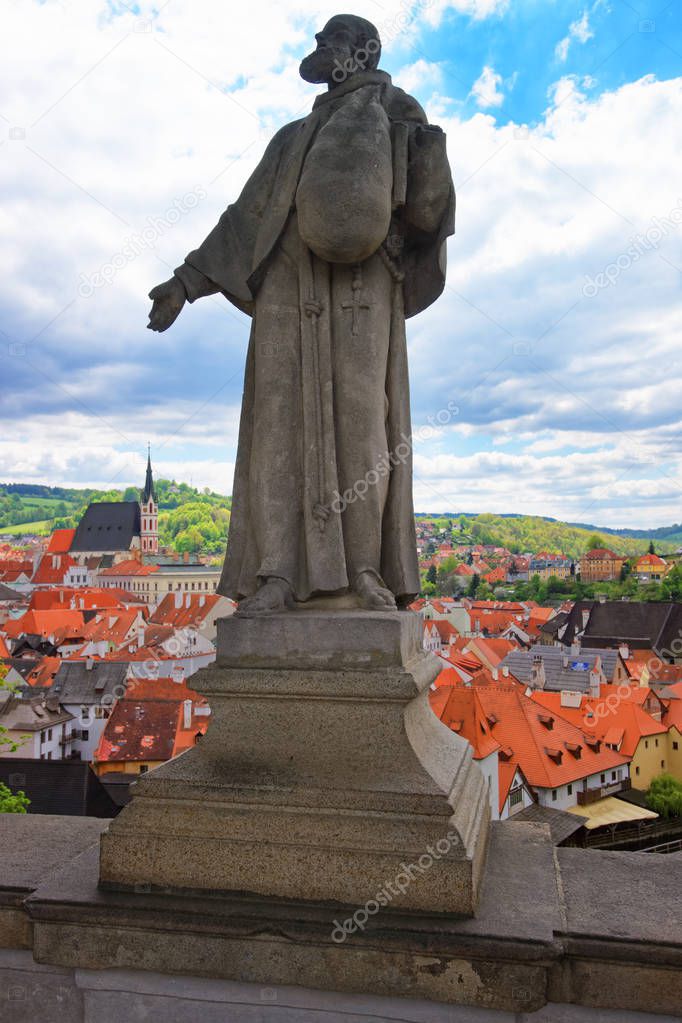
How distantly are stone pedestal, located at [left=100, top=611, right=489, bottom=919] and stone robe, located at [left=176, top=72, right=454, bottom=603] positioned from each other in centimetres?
47

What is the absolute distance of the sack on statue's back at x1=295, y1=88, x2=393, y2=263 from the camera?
398 centimetres

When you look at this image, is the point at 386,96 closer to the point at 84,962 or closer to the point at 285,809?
the point at 285,809

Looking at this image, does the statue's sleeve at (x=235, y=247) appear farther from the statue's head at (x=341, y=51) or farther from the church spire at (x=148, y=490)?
the church spire at (x=148, y=490)

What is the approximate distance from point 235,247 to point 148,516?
13799 centimetres

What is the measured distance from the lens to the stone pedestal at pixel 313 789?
3.31 meters

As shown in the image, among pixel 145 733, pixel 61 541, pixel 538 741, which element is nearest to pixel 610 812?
pixel 538 741

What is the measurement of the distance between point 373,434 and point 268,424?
52 cm

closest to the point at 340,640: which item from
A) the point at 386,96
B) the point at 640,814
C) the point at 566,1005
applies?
the point at 566,1005

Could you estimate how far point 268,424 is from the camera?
428cm

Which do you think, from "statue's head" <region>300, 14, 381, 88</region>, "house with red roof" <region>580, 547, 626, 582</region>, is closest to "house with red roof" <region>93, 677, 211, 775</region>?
"statue's head" <region>300, 14, 381, 88</region>

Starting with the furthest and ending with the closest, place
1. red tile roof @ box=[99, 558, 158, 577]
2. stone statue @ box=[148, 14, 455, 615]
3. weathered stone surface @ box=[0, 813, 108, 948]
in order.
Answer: red tile roof @ box=[99, 558, 158, 577], stone statue @ box=[148, 14, 455, 615], weathered stone surface @ box=[0, 813, 108, 948]

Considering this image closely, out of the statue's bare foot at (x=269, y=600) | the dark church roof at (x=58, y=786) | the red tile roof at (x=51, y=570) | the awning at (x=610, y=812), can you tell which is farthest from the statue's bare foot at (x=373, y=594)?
the red tile roof at (x=51, y=570)

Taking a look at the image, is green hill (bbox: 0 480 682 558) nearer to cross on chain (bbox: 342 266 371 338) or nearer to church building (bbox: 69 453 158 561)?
church building (bbox: 69 453 158 561)

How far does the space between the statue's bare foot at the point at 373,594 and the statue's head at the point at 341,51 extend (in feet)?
8.54
